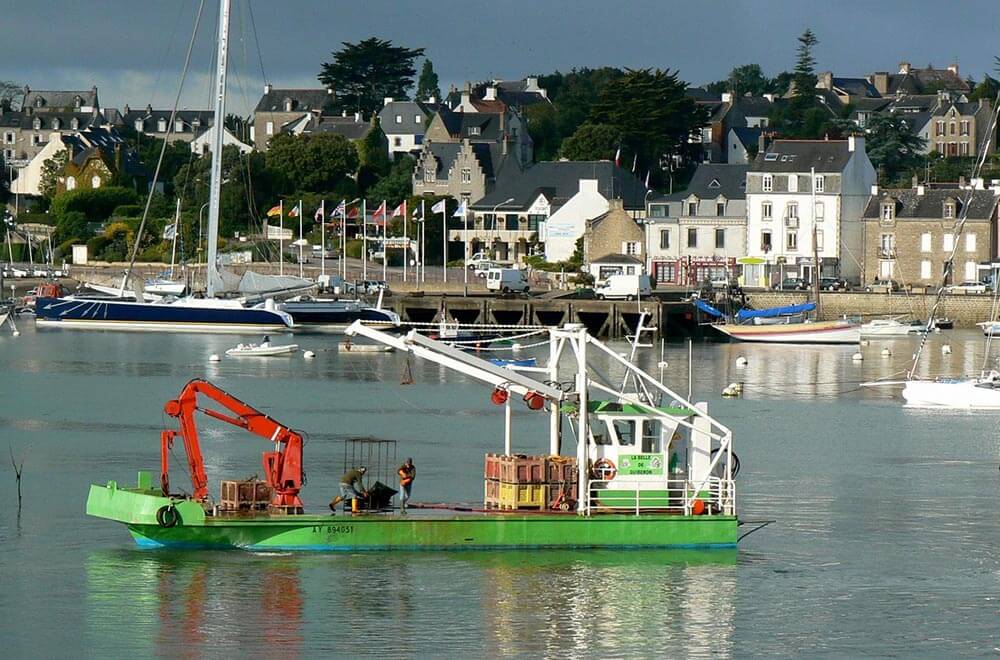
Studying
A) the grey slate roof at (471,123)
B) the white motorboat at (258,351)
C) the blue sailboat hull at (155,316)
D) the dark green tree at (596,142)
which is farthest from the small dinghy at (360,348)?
the grey slate roof at (471,123)

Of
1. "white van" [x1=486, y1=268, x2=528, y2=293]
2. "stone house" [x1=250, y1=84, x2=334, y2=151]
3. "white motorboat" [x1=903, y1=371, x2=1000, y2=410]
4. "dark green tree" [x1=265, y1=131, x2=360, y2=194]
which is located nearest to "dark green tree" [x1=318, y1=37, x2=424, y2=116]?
"stone house" [x1=250, y1=84, x2=334, y2=151]

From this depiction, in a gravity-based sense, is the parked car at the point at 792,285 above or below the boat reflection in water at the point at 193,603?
above

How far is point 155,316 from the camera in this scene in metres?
104

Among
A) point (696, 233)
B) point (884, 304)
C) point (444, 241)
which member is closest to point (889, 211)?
point (884, 304)

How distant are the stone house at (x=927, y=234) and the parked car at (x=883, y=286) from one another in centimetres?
56

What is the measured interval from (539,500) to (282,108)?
518 feet

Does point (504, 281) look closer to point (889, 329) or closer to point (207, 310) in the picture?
point (207, 310)

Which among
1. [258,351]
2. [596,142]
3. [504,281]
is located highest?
[596,142]

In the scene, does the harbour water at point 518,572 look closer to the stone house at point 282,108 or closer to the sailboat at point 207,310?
the sailboat at point 207,310

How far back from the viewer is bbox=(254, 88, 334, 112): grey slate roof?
7377 inches

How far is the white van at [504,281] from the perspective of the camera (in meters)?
113

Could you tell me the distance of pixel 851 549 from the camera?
36.6 metres

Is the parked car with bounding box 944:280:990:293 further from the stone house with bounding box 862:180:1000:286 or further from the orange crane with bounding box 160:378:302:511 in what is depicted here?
the orange crane with bounding box 160:378:302:511

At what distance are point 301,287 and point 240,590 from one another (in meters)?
78.8
